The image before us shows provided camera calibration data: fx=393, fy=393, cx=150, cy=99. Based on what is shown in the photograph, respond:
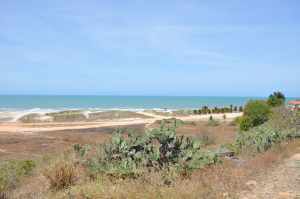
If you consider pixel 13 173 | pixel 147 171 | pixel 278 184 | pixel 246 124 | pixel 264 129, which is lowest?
pixel 13 173

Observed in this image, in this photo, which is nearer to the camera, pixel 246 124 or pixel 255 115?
pixel 255 115

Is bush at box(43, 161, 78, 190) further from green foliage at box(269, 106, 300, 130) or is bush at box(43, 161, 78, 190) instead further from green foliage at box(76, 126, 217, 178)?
green foliage at box(269, 106, 300, 130)

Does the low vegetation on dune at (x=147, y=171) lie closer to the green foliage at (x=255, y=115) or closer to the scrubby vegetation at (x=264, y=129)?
the scrubby vegetation at (x=264, y=129)

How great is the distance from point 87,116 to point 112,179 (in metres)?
48.8

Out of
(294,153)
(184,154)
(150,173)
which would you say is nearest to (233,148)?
(294,153)

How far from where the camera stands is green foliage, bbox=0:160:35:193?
885 cm

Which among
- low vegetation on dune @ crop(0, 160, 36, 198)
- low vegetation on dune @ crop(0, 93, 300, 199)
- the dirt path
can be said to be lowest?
low vegetation on dune @ crop(0, 160, 36, 198)

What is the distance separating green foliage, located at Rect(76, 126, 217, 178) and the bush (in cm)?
44

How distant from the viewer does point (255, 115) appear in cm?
2514

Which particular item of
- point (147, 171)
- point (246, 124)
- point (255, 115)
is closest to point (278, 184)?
point (147, 171)

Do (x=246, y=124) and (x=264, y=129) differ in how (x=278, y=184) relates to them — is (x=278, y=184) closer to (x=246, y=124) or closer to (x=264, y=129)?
(x=264, y=129)

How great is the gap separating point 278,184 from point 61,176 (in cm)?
419

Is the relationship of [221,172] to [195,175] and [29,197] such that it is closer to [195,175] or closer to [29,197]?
[195,175]

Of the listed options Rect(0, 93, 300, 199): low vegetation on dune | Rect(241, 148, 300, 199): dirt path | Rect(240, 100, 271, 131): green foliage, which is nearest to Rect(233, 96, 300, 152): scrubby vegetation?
Rect(240, 100, 271, 131): green foliage
